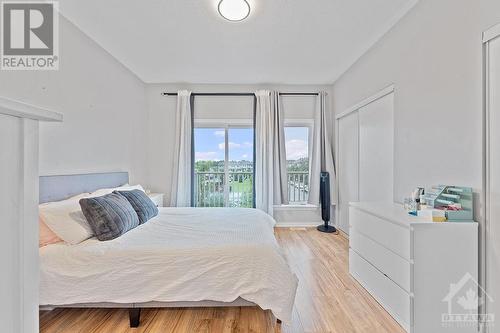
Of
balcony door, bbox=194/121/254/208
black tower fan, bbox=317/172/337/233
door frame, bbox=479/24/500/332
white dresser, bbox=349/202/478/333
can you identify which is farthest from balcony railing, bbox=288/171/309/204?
door frame, bbox=479/24/500/332

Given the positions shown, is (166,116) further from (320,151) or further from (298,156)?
(320,151)

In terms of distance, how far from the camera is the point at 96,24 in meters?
2.55

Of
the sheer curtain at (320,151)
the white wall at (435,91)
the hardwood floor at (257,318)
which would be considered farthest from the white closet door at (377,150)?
the hardwood floor at (257,318)

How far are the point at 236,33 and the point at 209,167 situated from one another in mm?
2491

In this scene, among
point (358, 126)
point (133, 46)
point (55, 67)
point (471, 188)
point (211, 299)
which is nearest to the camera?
point (471, 188)

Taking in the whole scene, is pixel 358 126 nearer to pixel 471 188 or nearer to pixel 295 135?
pixel 295 135

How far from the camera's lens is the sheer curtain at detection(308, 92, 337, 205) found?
4375 mm

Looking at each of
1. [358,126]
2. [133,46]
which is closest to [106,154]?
[133,46]

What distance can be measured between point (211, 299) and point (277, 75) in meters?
3.40

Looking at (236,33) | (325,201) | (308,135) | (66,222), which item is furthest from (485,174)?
(308,135)

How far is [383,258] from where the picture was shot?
1990 mm

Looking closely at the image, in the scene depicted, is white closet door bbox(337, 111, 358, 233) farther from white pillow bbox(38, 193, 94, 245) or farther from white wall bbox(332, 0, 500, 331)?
white pillow bbox(38, 193, 94, 245)

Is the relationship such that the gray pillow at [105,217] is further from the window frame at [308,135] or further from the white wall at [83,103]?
the window frame at [308,135]

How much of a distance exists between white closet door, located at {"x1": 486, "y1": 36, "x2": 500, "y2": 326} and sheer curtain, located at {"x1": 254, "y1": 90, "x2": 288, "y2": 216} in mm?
2993
